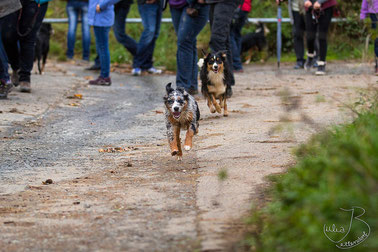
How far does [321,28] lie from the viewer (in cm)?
1209

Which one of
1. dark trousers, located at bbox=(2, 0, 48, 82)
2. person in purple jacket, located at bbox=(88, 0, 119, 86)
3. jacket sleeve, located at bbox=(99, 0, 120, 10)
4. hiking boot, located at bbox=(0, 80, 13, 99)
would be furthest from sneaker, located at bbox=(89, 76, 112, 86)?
hiking boot, located at bbox=(0, 80, 13, 99)

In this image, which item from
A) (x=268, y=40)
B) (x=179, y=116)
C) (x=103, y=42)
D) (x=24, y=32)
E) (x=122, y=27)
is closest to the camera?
(x=179, y=116)

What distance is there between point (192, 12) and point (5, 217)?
5.15m

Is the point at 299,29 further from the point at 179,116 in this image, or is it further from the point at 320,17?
the point at 179,116

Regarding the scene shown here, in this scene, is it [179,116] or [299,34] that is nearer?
[179,116]

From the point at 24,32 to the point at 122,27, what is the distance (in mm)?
4044

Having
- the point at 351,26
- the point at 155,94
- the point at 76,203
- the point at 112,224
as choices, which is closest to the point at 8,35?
the point at 155,94

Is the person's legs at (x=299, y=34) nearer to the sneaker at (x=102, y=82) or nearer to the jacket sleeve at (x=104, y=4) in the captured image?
the sneaker at (x=102, y=82)

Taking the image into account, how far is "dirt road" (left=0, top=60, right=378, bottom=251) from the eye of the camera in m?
3.73

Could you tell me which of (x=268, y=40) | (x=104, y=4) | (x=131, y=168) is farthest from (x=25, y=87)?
(x=268, y=40)

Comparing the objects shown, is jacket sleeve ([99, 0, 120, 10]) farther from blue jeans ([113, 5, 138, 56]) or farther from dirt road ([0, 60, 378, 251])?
blue jeans ([113, 5, 138, 56])

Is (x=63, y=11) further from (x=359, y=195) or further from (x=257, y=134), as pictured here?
(x=359, y=195)

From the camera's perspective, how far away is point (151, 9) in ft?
40.8

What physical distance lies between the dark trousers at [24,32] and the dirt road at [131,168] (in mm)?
453
